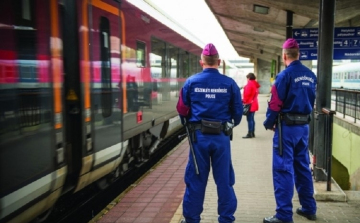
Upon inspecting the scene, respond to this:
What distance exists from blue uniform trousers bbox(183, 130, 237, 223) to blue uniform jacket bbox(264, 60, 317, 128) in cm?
66

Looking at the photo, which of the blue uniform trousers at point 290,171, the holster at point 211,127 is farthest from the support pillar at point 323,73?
the holster at point 211,127

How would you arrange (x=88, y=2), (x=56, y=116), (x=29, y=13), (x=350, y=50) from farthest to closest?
(x=350, y=50), (x=88, y=2), (x=56, y=116), (x=29, y=13)

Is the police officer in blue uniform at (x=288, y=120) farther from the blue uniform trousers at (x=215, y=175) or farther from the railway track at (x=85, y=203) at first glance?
the railway track at (x=85, y=203)

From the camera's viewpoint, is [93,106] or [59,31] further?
[93,106]

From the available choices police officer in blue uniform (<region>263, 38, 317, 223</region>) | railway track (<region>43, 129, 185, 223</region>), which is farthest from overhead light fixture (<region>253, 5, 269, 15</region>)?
police officer in blue uniform (<region>263, 38, 317, 223</region>)

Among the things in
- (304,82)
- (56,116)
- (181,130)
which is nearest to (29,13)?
(56,116)

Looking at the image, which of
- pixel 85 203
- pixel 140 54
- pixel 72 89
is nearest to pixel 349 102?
pixel 140 54

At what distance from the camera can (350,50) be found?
10.6 m

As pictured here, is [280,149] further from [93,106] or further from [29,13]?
[29,13]

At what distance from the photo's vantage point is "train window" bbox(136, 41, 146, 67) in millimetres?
6957

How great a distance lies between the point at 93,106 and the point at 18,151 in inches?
62.1

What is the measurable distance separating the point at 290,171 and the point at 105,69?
2.48 meters

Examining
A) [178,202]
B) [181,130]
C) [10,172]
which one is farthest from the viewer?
[181,130]

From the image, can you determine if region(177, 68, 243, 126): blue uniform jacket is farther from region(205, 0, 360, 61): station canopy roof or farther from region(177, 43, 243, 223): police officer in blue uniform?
region(205, 0, 360, 61): station canopy roof
